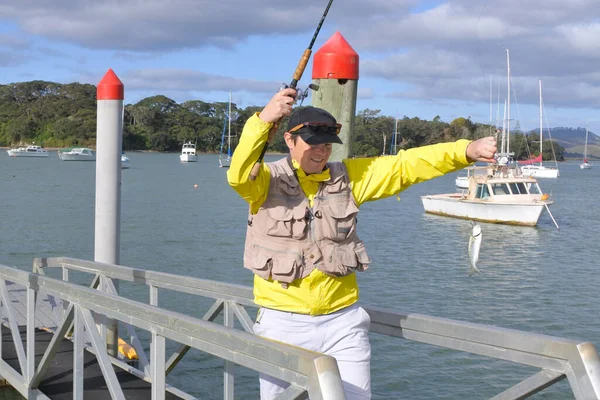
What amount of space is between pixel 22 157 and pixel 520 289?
10840 centimetres

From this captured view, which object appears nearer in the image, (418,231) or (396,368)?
(396,368)

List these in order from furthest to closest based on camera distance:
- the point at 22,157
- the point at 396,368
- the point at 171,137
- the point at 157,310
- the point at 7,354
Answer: the point at 171,137
the point at 22,157
the point at 396,368
the point at 7,354
the point at 157,310

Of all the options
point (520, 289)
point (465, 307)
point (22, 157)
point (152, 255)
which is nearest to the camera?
point (465, 307)

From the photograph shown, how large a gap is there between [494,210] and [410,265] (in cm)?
1213

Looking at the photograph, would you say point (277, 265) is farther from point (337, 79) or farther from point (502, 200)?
point (502, 200)

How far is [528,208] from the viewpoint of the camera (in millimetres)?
30734

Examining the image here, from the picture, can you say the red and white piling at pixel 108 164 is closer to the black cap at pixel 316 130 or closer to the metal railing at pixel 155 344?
the metal railing at pixel 155 344

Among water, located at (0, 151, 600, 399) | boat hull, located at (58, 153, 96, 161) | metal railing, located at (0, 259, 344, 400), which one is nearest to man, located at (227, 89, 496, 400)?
metal railing, located at (0, 259, 344, 400)

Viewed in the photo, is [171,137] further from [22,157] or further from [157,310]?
[157,310]

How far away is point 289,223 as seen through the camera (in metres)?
3.58

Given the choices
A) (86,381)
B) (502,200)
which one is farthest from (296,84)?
(502,200)

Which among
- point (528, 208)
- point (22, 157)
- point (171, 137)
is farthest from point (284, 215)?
point (171, 137)

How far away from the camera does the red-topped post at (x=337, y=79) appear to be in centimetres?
478

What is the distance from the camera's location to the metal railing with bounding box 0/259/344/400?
9.45 ft
